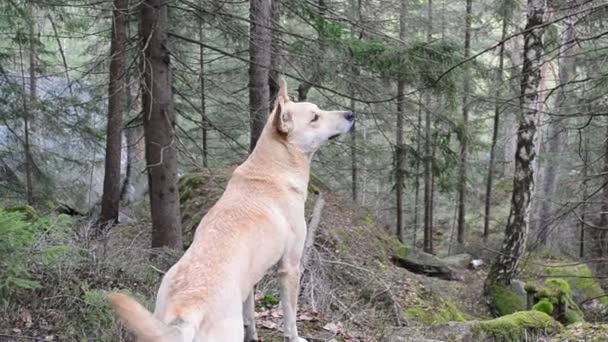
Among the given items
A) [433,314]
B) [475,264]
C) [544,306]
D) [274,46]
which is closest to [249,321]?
[433,314]

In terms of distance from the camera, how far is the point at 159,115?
7.56m

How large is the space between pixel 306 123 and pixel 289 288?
1413 millimetres

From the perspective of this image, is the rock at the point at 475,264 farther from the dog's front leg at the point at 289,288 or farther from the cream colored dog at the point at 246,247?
the dog's front leg at the point at 289,288

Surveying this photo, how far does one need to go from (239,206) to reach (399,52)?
20.5ft

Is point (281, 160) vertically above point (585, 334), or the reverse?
point (281, 160)

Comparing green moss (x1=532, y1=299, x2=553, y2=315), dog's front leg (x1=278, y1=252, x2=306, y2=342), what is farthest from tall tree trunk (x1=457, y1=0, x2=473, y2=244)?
green moss (x1=532, y1=299, x2=553, y2=315)

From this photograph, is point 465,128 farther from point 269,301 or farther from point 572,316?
point 269,301

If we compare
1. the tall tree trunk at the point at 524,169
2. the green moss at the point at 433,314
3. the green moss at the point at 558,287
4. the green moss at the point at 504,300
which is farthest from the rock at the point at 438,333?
the green moss at the point at 504,300

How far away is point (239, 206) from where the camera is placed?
4.48 meters

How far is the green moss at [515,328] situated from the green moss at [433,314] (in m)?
1.92

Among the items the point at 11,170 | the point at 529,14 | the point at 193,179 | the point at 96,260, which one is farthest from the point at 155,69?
the point at 11,170

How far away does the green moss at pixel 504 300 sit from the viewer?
509 inches

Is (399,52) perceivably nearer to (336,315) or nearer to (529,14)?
(529,14)

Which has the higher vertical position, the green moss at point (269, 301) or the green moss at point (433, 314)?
the green moss at point (269, 301)
